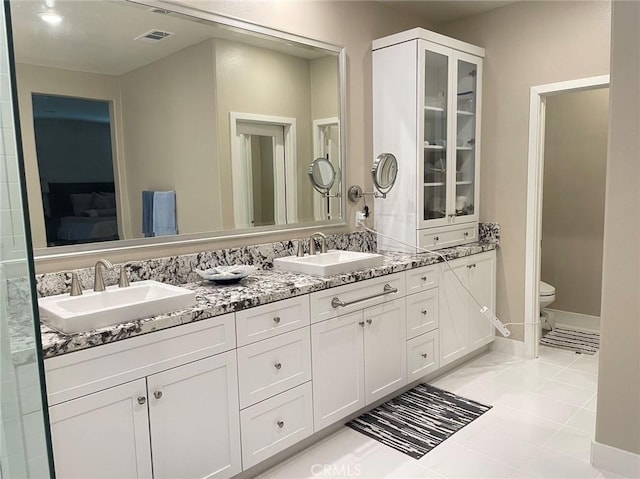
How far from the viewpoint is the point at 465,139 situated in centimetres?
364

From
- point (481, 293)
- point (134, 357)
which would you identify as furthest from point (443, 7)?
point (134, 357)

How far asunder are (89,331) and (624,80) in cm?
234

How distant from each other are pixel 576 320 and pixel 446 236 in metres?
1.96

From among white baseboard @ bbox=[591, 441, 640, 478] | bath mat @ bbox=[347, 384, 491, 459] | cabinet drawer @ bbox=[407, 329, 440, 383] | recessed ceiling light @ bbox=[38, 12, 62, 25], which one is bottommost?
bath mat @ bbox=[347, 384, 491, 459]

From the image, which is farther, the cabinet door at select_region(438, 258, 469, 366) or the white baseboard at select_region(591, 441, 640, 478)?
the cabinet door at select_region(438, 258, 469, 366)

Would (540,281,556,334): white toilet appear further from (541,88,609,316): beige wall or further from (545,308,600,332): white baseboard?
(541,88,609,316): beige wall

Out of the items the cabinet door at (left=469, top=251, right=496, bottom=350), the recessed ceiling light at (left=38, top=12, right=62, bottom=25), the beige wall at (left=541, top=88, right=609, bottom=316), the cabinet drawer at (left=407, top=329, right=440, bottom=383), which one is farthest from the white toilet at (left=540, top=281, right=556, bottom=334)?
the recessed ceiling light at (left=38, top=12, right=62, bottom=25)

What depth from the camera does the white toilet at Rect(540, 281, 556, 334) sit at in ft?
13.4

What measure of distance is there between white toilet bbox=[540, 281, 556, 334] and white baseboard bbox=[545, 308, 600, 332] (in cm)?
16

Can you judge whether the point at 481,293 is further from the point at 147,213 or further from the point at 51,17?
the point at 51,17

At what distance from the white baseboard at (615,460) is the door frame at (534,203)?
1484mm

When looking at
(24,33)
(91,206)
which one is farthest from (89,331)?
(24,33)

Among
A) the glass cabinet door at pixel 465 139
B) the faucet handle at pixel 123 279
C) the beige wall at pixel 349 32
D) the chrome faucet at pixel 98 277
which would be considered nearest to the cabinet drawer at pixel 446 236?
the glass cabinet door at pixel 465 139

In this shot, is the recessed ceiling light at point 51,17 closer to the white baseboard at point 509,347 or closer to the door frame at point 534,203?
the door frame at point 534,203
